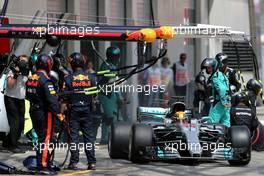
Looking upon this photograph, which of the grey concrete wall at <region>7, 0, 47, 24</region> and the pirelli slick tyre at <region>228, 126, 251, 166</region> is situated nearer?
the pirelli slick tyre at <region>228, 126, 251, 166</region>

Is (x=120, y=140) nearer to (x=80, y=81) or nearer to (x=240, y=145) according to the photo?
(x=80, y=81)

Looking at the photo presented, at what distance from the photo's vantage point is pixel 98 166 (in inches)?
413

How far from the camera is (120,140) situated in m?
10.8

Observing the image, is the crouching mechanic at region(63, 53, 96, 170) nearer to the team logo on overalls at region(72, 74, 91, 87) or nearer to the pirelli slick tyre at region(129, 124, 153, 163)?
the team logo on overalls at region(72, 74, 91, 87)

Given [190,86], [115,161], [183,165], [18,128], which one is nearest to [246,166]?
[183,165]

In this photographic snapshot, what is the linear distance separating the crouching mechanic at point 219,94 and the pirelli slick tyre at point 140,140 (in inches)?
78.8

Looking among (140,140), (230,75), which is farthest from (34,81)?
(230,75)

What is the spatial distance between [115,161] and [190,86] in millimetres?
6304

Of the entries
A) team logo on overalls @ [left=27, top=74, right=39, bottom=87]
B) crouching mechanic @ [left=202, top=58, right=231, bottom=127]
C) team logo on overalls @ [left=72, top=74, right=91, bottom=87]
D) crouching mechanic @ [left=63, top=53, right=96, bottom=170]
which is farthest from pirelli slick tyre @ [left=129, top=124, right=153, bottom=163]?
crouching mechanic @ [left=202, top=58, right=231, bottom=127]

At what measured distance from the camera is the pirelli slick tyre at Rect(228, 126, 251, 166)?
10.5 metres

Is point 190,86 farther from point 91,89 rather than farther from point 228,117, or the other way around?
point 91,89

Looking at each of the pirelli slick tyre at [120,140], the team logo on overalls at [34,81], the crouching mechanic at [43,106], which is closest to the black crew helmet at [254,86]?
the pirelli slick tyre at [120,140]

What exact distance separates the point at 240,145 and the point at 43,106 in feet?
10.0

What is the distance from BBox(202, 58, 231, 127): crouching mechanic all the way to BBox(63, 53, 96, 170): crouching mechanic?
9.30 feet
